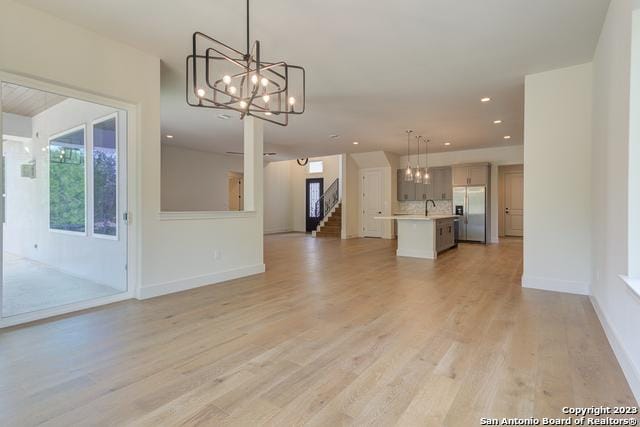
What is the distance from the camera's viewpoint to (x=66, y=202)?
388cm

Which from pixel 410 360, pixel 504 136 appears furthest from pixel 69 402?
pixel 504 136

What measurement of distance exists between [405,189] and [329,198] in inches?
139

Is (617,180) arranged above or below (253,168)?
below

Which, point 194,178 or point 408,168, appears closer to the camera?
point 408,168

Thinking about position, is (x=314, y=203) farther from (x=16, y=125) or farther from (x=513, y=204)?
(x=16, y=125)

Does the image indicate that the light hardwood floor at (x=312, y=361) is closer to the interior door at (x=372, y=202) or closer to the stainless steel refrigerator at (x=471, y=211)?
the stainless steel refrigerator at (x=471, y=211)

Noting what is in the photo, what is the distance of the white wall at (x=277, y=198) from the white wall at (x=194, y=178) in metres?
1.81

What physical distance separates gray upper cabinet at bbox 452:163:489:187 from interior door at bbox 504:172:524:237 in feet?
7.16

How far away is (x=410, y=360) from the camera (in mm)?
2236

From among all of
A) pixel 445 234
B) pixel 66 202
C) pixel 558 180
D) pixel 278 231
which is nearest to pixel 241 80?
pixel 66 202

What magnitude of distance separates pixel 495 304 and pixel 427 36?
2.96 m

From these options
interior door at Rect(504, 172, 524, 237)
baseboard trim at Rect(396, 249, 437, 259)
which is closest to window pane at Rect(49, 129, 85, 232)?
baseboard trim at Rect(396, 249, 437, 259)

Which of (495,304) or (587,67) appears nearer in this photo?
(495,304)

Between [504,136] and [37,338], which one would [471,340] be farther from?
[504,136]
